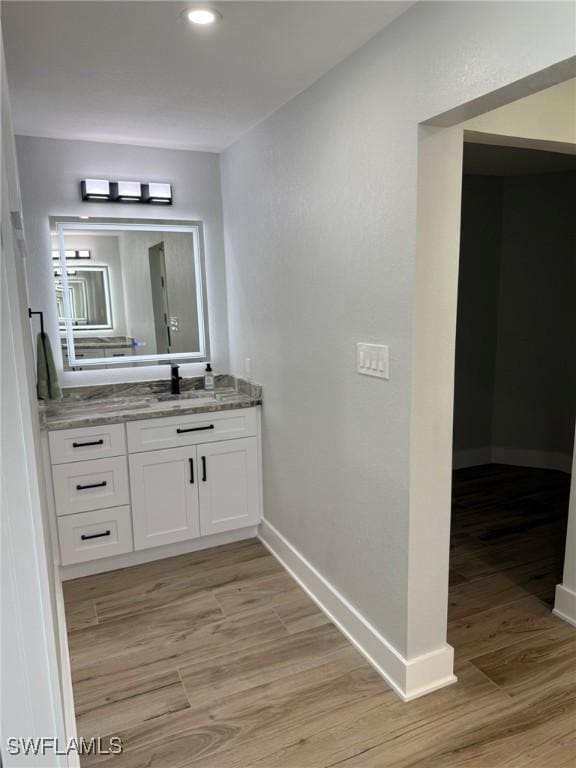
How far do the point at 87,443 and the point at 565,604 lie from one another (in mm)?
2495

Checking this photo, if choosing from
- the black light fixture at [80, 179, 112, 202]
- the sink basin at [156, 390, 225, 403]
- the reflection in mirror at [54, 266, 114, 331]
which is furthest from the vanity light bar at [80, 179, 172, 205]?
the sink basin at [156, 390, 225, 403]

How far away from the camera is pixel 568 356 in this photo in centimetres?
436

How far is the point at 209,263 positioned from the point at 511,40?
2.49 m

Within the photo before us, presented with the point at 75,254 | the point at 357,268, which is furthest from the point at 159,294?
the point at 357,268

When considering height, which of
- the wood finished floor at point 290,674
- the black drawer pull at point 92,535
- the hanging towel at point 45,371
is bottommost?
the wood finished floor at point 290,674

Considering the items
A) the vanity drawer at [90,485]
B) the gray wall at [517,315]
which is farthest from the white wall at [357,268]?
the gray wall at [517,315]

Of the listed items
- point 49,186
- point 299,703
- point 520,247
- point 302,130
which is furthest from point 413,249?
point 520,247

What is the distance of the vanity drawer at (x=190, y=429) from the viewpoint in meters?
3.01

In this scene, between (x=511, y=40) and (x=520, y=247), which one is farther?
(x=520, y=247)

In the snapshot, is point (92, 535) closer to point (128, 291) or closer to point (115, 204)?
point (128, 291)

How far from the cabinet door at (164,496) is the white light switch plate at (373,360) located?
1.38 metres

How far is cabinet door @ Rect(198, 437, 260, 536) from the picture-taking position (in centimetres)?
321

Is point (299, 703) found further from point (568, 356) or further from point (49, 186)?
point (568, 356)

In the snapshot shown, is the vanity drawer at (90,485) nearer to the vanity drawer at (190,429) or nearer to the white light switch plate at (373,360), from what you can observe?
the vanity drawer at (190,429)
